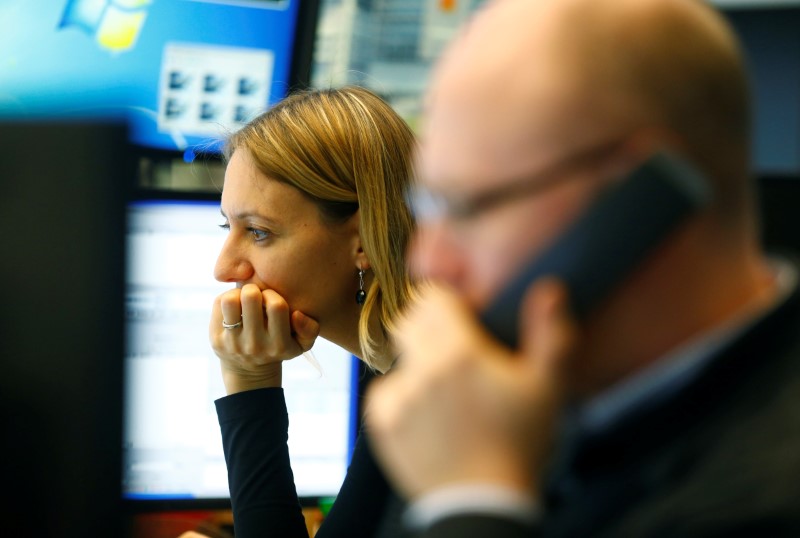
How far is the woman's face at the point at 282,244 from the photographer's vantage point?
132 centimetres

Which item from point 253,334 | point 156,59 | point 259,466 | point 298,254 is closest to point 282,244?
point 298,254

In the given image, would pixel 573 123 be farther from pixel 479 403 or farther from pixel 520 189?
pixel 479 403

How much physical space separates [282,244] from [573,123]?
2.51 feet

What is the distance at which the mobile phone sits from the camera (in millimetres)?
610

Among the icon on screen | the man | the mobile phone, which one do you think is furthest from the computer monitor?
the icon on screen

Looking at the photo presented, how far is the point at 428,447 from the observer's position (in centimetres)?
61

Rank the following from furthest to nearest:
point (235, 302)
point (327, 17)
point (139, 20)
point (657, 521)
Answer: point (327, 17)
point (139, 20)
point (235, 302)
point (657, 521)

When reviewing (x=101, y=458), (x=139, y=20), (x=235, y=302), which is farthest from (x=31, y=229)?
(x=139, y=20)

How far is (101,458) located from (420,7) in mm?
2166

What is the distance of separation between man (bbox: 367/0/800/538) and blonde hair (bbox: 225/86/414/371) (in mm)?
671

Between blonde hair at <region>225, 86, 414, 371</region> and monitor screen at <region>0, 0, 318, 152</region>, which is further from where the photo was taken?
monitor screen at <region>0, 0, 318, 152</region>

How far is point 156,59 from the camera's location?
1814mm

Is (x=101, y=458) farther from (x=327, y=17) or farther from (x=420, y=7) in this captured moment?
(x=420, y=7)

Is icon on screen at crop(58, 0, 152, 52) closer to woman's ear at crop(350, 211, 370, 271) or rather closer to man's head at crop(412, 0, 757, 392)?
woman's ear at crop(350, 211, 370, 271)
